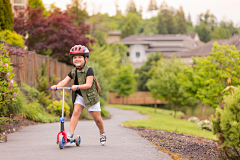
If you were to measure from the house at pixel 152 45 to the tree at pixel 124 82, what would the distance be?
21613 millimetres

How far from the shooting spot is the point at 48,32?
68.6ft

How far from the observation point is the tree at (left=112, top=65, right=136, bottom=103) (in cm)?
4547

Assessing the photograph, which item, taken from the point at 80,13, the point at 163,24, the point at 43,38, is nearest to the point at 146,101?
the point at 80,13

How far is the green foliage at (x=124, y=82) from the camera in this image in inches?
1790

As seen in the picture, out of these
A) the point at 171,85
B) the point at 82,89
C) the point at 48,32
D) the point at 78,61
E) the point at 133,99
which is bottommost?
the point at 133,99

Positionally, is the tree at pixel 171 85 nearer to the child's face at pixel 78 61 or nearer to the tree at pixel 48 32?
the tree at pixel 48 32

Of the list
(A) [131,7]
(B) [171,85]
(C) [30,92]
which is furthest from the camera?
(A) [131,7]

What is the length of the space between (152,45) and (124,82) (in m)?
34.1

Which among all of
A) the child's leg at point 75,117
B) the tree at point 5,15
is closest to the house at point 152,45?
the tree at point 5,15

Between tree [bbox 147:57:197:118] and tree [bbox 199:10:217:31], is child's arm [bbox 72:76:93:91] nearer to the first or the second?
tree [bbox 147:57:197:118]

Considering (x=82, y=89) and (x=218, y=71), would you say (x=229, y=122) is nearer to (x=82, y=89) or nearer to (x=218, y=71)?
(x=82, y=89)

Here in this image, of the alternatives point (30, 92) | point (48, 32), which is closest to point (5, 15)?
point (30, 92)

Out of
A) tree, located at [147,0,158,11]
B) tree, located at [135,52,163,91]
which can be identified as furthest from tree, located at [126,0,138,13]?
tree, located at [135,52,163,91]

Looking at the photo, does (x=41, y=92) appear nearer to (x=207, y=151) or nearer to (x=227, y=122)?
(x=207, y=151)
